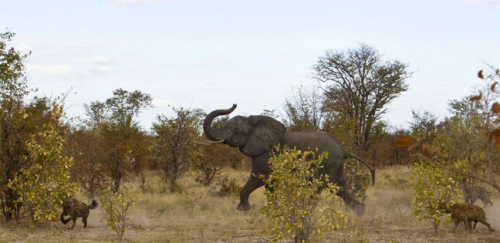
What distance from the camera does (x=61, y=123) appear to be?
1180cm

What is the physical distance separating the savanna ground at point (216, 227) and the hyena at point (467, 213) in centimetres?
24

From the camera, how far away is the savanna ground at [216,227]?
1003 centimetres

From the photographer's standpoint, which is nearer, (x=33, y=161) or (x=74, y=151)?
(x=33, y=161)

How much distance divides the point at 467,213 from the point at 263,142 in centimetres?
459

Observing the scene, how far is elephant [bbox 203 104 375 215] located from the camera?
12914 mm

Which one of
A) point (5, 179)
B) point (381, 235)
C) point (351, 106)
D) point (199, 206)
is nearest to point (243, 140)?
point (199, 206)

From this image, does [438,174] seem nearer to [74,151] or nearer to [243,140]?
[243,140]

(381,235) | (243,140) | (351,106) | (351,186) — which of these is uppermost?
(351,106)

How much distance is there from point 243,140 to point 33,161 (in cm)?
444

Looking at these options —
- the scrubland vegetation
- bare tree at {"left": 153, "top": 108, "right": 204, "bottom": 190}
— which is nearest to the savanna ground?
the scrubland vegetation

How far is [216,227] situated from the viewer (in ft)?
37.7

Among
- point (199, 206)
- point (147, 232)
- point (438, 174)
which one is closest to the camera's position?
point (438, 174)

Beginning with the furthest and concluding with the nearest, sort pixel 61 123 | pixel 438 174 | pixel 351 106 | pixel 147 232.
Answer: pixel 351 106 → pixel 61 123 → pixel 147 232 → pixel 438 174

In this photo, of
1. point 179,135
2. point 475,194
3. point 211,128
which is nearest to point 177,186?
point 179,135
